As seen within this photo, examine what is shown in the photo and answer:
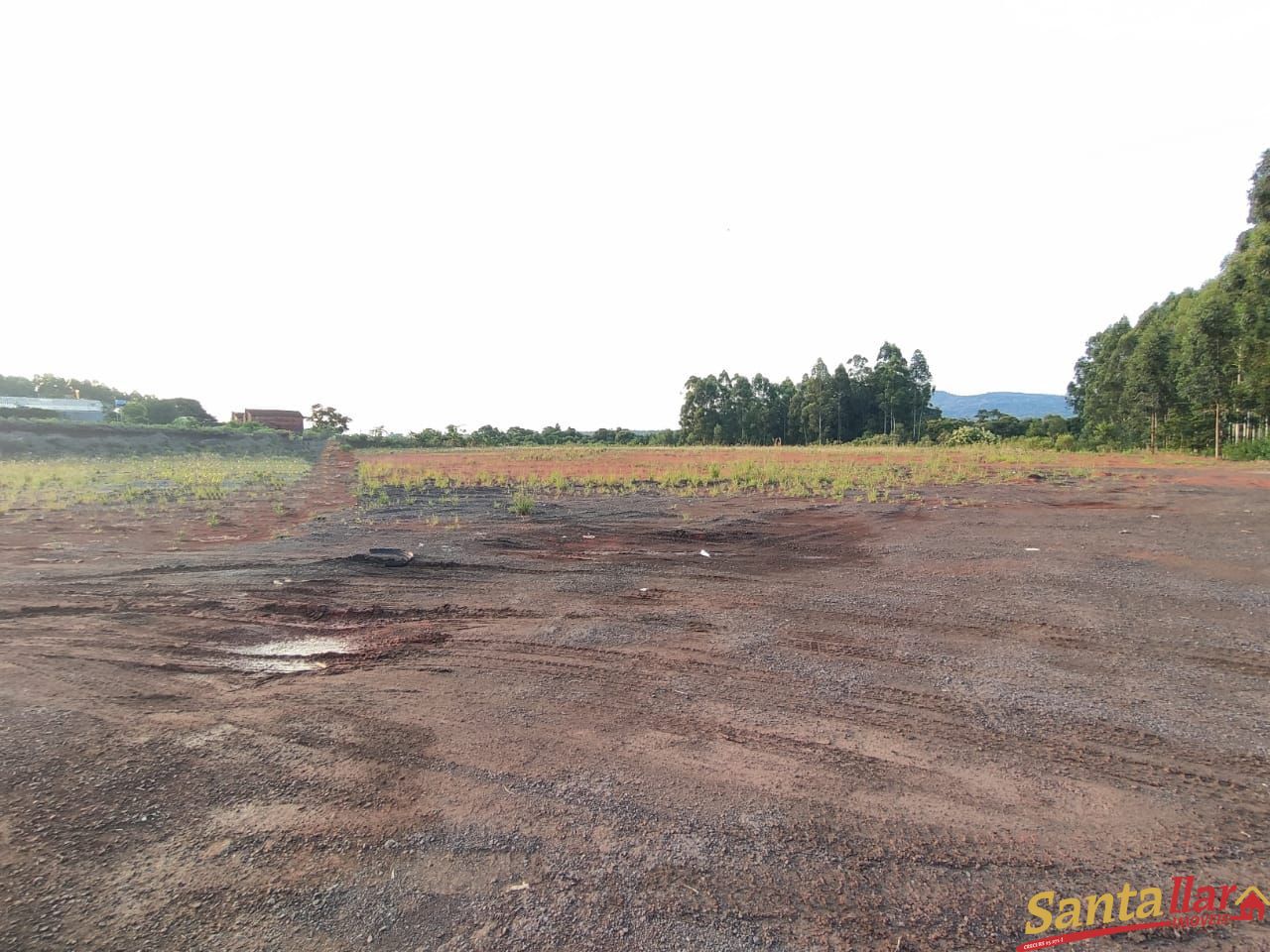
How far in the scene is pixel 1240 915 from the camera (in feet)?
7.02

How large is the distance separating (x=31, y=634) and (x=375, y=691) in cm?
374

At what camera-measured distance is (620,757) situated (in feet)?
10.6

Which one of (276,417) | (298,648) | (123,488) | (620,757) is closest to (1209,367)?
(620,757)

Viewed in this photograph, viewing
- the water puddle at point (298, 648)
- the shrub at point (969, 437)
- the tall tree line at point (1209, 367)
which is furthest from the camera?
the shrub at point (969, 437)

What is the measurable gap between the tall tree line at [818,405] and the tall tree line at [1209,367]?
71.9 feet

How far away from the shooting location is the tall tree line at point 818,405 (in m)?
69.1

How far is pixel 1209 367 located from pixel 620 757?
3992 centimetres

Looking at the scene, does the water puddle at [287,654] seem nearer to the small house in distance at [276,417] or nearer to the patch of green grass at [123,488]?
the patch of green grass at [123,488]

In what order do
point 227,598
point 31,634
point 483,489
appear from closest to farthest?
point 31,634 → point 227,598 → point 483,489

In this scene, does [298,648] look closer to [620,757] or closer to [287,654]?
[287,654]

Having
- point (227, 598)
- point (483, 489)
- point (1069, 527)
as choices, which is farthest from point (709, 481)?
point (227, 598)

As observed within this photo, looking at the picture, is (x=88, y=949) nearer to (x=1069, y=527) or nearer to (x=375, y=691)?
(x=375, y=691)

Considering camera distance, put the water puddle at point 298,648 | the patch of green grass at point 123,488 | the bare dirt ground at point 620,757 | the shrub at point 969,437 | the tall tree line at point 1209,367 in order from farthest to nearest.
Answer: the shrub at point 969,437, the tall tree line at point 1209,367, the patch of green grass at point 123,488, the water puddle at point 298,648, the bare dirt ground at point 620,757

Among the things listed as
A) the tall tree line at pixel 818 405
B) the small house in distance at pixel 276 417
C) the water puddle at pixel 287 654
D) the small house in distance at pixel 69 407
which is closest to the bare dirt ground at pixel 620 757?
the water puddle at pixel 287 654
